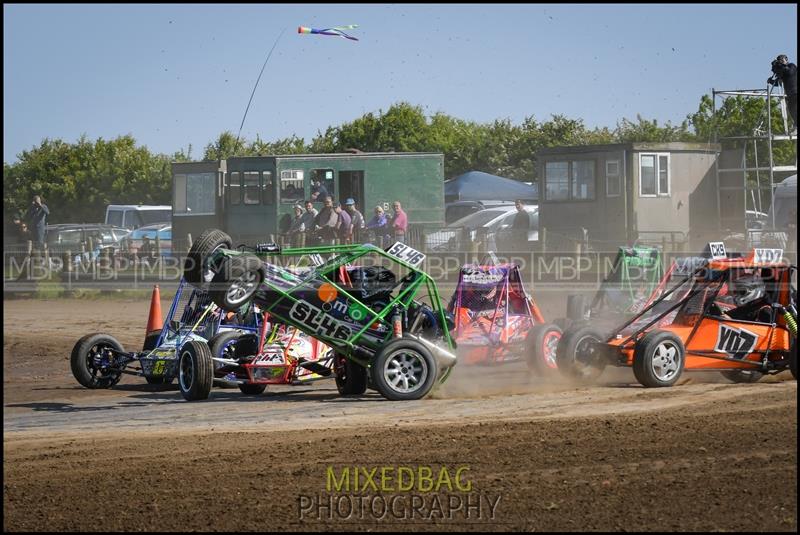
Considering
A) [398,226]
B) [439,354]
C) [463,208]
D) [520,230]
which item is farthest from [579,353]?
[463,208]

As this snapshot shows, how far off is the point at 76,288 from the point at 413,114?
2239 cm

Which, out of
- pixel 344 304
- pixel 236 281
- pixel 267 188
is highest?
pixel 267 188

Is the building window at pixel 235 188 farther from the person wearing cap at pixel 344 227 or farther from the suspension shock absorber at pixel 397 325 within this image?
the suspension shock absorber at pixel 397 325

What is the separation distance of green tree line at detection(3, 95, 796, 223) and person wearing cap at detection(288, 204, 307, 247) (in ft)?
58.0

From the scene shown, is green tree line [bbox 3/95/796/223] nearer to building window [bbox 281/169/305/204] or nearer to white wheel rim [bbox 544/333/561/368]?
building window [bbox 281/169/305/204]

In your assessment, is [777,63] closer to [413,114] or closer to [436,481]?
[436,481]

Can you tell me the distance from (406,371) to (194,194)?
1981cm

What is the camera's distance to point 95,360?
502 inches

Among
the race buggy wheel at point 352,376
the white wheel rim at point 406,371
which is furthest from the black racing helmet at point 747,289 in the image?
the race buggy wheel at point 352,376

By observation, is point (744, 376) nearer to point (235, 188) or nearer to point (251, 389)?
point (251, 389)

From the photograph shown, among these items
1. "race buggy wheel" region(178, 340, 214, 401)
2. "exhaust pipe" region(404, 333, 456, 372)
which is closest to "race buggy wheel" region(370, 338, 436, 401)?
"exhaust pipe" region(404, 333, 456, 372)

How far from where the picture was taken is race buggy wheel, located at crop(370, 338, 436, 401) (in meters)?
10.9

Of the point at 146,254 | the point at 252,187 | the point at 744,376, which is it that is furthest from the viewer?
the point at 252,187

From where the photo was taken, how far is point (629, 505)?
21.2ft
